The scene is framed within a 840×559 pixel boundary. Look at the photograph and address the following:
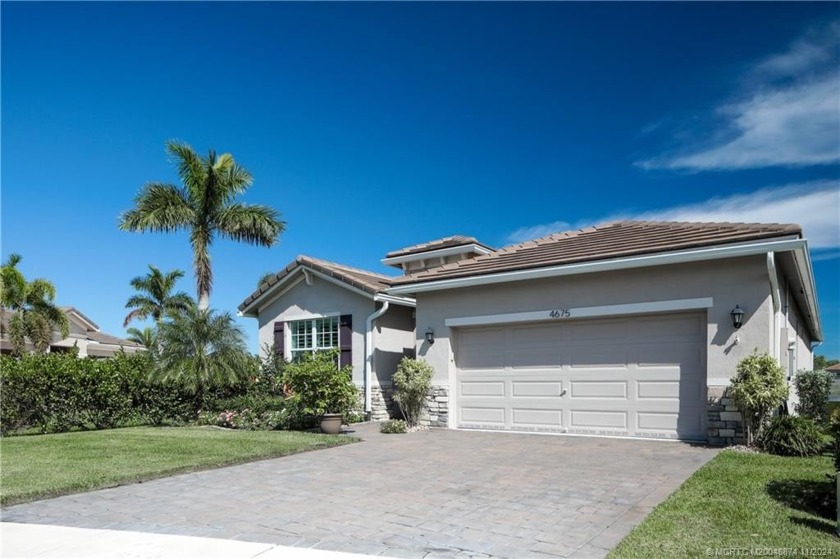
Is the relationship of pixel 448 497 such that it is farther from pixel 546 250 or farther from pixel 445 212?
pixel 445 212

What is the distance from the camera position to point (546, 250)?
1371cm

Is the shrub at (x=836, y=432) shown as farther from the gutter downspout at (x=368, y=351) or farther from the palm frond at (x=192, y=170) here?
the palm frond at (x=192, y=170)

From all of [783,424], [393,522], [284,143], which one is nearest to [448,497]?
[393,522]

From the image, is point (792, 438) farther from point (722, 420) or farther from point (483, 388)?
point (483, 388)

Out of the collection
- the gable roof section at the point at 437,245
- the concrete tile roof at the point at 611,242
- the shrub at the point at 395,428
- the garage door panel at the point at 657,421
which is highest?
the gable roof section at the point at 437,245

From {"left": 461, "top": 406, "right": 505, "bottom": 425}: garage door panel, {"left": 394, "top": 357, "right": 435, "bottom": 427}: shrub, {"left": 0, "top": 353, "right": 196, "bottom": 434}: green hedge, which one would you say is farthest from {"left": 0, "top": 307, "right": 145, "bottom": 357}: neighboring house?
{"left": 461, "top": 406, "right": 505, "bottom": 425}: garage door panel

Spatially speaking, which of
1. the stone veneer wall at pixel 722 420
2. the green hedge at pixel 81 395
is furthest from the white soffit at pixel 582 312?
the green hedge at pixel 81 395

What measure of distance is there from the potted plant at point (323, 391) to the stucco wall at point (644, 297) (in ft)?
7.28

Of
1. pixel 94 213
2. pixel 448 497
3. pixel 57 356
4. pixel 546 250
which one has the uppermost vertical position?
pixel 94 213

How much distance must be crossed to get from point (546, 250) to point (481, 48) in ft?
16.9

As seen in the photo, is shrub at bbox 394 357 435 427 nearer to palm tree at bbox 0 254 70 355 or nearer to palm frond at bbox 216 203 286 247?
palm frond at bbox 216 203 286 247

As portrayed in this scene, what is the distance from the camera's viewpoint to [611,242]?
41.7 ft

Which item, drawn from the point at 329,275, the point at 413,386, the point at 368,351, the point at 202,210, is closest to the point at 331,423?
the point at 413,386

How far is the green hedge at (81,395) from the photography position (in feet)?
43.5
